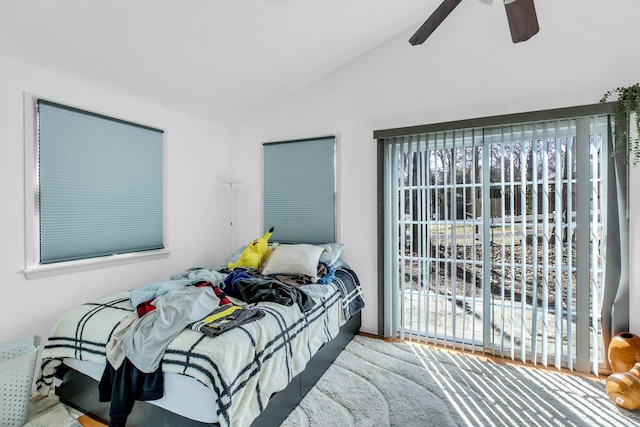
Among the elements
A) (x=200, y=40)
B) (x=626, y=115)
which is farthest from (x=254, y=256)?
(x=626, y=115)

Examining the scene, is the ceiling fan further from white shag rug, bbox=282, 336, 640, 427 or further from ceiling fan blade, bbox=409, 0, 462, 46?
white shag rug, bbox=282, 336, 640, 427

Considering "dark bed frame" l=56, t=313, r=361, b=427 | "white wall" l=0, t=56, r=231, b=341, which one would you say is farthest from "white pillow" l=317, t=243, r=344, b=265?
"white wall" l=0, t=56, r=231, b=341

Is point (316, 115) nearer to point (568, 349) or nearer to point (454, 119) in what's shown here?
point (454, 119)

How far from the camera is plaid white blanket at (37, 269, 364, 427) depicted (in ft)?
4.80

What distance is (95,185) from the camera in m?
2.59

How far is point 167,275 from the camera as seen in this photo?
323 centimetres

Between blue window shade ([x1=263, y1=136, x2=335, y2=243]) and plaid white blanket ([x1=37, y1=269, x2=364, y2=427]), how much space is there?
3.92ft

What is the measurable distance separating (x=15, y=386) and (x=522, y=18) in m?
3.46

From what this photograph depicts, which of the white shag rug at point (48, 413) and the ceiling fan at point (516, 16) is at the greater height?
the ceiling fan at point (516, 16)

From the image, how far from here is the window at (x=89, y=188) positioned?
2264 mm

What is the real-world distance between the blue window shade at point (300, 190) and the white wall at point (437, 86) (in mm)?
117

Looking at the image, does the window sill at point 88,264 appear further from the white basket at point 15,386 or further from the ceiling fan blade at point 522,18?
the ceiling fan blade at point 522,18

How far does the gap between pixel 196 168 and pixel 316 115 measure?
1.48 meters

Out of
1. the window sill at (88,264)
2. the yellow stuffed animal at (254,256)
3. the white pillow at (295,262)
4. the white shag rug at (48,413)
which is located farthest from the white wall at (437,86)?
the white shag rug at (48,413)
